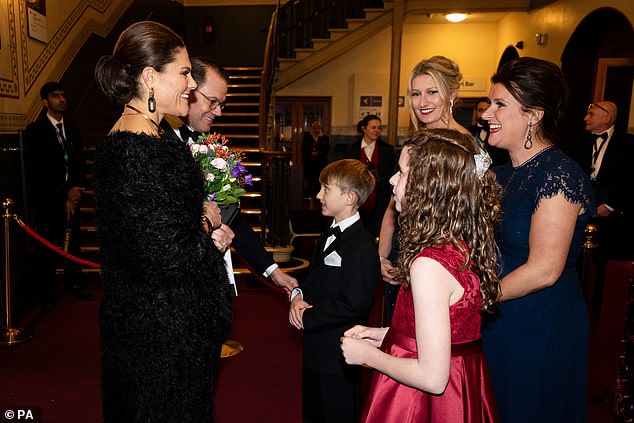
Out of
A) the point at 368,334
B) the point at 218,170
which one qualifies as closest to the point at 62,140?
the point at 218,170

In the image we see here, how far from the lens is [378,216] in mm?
6254

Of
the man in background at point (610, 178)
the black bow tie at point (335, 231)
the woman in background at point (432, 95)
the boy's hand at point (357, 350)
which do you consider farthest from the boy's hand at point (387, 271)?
the man in background at point (610, 178)

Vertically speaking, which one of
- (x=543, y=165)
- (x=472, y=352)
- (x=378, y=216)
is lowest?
(x=378, y=216)

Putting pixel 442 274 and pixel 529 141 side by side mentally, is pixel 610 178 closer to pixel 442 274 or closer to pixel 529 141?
pixel 529 141

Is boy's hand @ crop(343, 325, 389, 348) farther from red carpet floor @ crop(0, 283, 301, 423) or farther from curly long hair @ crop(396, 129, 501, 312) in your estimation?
red carpet floor @ crop(0, 283, 301, 423)

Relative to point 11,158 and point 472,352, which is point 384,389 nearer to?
point 472,352

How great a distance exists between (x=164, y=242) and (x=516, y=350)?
4.50 ft

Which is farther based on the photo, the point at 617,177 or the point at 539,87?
the point at 617,177

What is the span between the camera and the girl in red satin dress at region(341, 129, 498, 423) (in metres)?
→ 1.35

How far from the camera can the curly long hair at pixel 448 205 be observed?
1.41 meters

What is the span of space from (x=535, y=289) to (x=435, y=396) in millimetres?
598

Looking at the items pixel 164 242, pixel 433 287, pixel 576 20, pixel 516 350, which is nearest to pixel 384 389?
pixel 433 287

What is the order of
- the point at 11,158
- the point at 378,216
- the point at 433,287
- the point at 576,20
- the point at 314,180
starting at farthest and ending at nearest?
the point at 314,180
the point at 576,20
the point at 378,216
the point at 11,158
the point at 433,287

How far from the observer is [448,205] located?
1.41 metres
